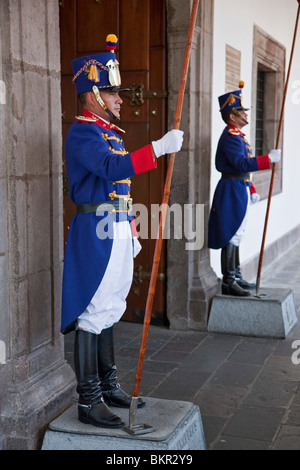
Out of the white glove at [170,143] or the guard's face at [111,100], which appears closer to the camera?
the white glove at [170,143]

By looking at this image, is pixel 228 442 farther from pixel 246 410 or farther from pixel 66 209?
pixel 66 209

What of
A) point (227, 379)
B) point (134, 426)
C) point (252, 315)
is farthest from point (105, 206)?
point (252, 315)

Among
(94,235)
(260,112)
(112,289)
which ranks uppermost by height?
(260,112)

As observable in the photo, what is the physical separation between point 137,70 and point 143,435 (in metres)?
3.00

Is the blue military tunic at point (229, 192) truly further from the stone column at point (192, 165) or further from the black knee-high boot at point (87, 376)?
the black knee-high boot at point (87, 376)

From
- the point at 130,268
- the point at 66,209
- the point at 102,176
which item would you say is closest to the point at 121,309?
the point at 130,268

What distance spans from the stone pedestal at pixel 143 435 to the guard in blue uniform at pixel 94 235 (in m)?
0.07

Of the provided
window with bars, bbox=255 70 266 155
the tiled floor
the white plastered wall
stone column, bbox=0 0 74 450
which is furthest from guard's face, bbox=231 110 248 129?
window with bars, bbox=255 70 266 155

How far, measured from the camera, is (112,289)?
283 cm

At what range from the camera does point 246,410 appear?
3.50 metres

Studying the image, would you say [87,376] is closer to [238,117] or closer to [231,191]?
[231,191]

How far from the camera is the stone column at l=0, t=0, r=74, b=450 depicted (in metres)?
2.81

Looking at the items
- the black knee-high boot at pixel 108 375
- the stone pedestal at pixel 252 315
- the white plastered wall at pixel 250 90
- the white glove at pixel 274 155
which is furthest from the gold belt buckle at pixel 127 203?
the white plastered wall at pixel 250 90

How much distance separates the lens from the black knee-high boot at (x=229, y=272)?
5.00 meters
